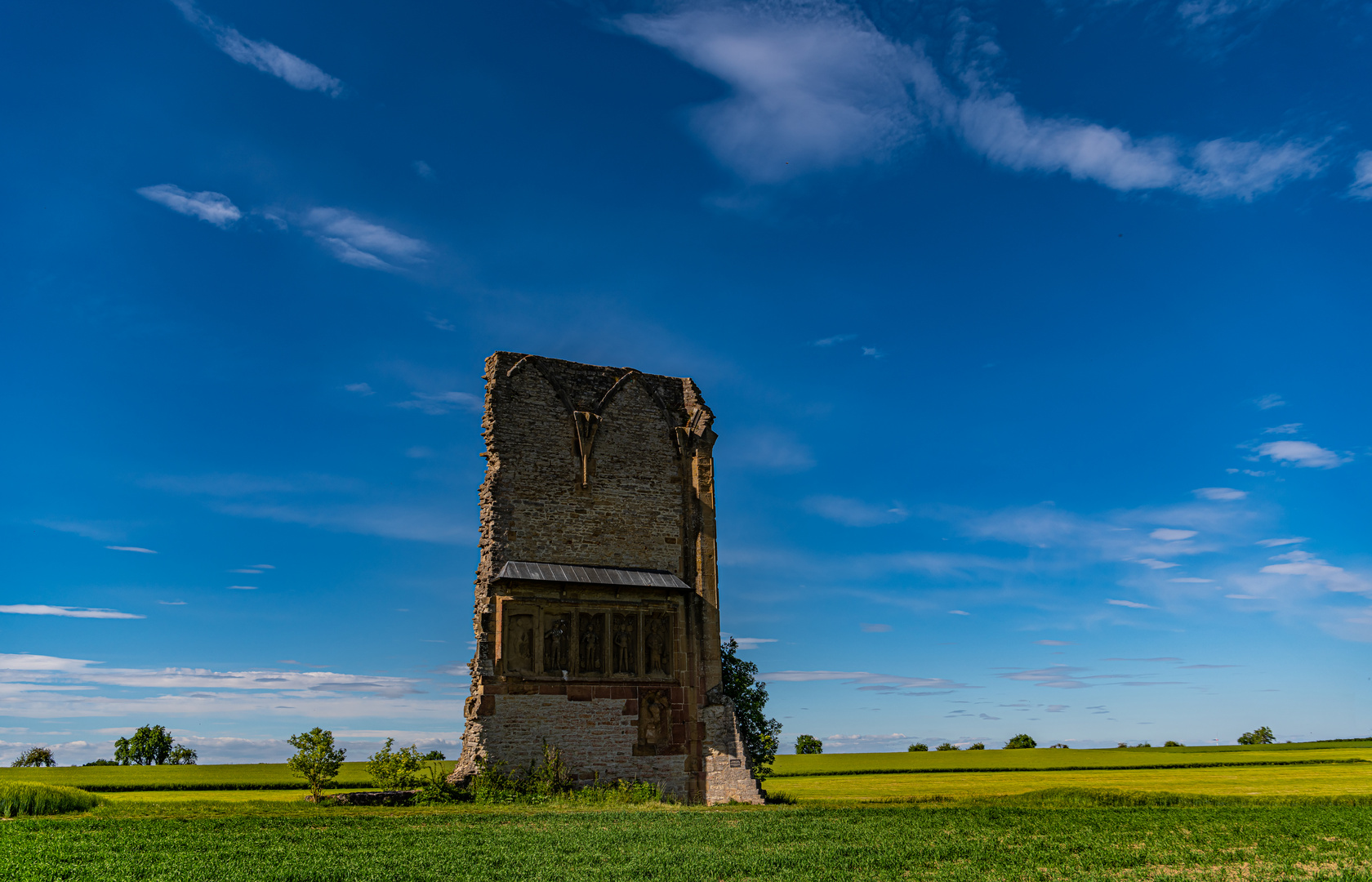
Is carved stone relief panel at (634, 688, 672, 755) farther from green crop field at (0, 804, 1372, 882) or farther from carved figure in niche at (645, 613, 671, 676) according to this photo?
green crop field at (0, 804, 1372, 882)

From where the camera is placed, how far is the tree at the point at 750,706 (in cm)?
2402

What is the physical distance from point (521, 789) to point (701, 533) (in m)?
7.51

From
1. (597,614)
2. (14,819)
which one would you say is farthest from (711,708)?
(14,819)

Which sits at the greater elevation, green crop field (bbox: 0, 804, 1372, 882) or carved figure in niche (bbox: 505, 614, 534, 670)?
carved figure in niche (bbox: 505, 614, 534, 670)

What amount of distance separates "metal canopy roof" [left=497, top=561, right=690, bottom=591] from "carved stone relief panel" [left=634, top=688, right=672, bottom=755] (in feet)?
8.34

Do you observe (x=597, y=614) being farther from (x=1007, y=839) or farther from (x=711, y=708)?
(x=1007, y=839)

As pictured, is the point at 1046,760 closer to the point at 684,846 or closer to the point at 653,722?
the point at 653,722

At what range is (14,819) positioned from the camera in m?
13.6

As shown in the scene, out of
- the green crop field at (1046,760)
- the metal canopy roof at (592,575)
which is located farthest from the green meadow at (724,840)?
the green crop field at (1046,760)

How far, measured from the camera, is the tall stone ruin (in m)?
19.1

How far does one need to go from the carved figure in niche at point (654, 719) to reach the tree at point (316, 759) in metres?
6.45

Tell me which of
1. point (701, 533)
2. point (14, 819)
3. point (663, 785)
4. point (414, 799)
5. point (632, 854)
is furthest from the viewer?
point (701, 533)

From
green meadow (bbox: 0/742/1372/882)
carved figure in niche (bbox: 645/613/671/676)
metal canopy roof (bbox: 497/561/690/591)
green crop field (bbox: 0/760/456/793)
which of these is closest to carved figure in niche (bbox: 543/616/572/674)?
metal canopy roof (bbox: 497/561/690/591)

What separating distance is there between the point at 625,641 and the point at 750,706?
5760mm
